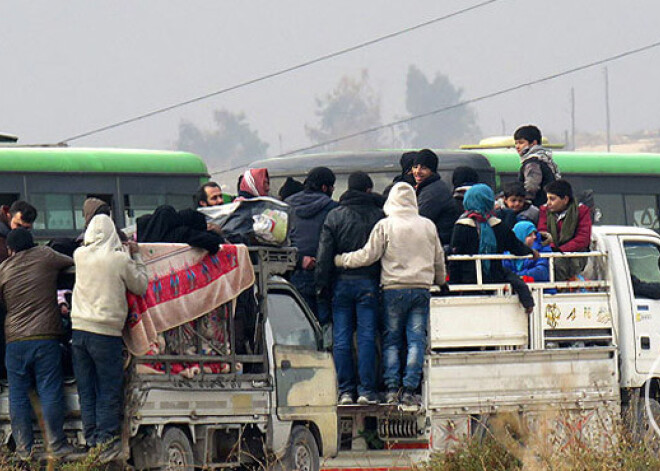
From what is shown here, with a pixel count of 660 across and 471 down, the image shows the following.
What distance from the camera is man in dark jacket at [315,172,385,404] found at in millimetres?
12305

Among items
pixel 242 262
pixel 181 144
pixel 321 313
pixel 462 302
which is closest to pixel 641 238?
pixel 462 302

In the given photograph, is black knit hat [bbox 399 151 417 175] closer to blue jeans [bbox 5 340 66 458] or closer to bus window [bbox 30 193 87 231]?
blue jeans [bbox 5 340 66 458]

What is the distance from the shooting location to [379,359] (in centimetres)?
1264

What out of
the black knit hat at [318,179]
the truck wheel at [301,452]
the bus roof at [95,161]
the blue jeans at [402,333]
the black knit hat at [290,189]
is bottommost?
the truck wheel at [301,452]

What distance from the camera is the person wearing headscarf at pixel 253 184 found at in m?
12.8

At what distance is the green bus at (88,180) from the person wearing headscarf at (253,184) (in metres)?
9.21

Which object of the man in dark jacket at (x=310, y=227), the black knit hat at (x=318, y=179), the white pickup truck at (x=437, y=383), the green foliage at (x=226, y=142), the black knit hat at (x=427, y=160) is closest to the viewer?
the white pickup truck at (x=437, y=383)

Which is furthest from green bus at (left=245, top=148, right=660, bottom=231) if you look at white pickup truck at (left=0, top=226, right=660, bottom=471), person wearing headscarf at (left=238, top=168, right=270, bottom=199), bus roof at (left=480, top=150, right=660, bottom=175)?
person wearing headscarf at (left=238, top=168, right=270, bottom=199)

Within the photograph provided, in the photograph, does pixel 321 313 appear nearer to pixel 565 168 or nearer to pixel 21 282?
pixel 21 282

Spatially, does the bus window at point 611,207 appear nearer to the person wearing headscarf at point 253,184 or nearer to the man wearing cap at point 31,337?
the person wearing headscarf at point 253,184

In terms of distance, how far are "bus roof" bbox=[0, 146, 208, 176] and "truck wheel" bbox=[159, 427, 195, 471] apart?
11.9 m

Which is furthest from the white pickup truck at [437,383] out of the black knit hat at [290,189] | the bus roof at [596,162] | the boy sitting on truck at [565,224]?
the bus roof at [596,162]

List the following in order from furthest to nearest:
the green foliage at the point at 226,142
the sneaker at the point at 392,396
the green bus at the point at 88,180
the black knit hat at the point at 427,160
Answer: the green foliage at the point at 226,142 < the green bus at the point at 88,180 < the black knit hat at the point at 427,160 < the sneaker at the point at 392,396

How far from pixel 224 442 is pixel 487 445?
1929mm
